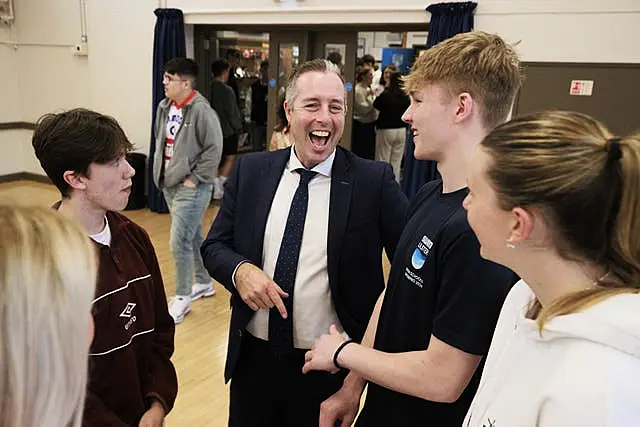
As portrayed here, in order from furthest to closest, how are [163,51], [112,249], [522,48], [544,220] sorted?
[163,51]
[522,48]
[112,249]
[544,220]

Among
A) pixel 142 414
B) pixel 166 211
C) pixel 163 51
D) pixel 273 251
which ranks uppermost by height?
pixel 163 51

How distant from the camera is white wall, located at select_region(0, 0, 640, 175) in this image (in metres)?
4.43

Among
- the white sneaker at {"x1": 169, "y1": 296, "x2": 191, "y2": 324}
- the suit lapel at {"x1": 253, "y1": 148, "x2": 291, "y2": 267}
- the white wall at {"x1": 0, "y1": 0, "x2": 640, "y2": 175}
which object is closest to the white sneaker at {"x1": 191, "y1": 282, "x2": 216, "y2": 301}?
the white sneaker at {"x1": 169, "y1": 296, "x2": 191, "y2": 324}

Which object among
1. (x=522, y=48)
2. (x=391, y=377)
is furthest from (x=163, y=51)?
(x=391, y=377)

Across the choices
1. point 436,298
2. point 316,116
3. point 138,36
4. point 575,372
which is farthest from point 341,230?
point 138,36

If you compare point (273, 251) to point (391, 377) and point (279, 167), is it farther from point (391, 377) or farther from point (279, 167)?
point (391, 377)

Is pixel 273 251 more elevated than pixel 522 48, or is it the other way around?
pixel 522 48

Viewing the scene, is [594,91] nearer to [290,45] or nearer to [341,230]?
[290,45]

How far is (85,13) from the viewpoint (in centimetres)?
700

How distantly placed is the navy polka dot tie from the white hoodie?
2.62ft

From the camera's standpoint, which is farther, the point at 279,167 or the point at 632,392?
the point at 279,167

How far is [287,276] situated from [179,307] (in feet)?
7.88

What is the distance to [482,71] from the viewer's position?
120cm

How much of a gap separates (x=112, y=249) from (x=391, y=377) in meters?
0.83
